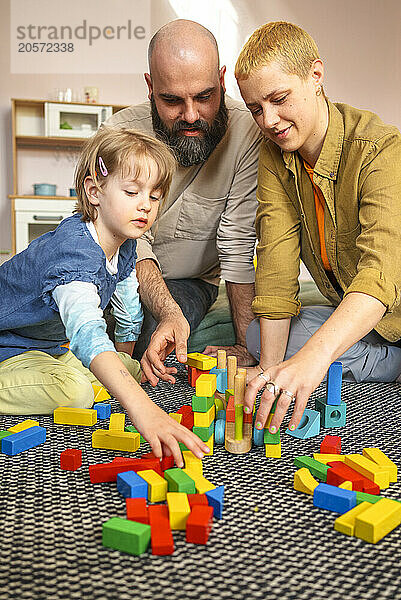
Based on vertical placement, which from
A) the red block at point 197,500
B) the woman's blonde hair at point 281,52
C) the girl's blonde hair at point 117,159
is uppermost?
the woman's blonde hair at point 281,52

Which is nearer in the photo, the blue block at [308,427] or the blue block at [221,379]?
the blue block at [308,427]

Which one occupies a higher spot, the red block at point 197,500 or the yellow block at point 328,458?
the red block at point 197,500

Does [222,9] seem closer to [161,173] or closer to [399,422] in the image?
[161,173]

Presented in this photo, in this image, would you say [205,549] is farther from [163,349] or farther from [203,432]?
[163,349]

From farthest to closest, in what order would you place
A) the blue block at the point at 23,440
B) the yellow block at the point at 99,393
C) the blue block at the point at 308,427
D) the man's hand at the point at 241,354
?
the man's hand at the point at 241,354 < the yellow block at the point at 99,393 < the blue block at the point at 308,427 < the blue block at the point at 23,440

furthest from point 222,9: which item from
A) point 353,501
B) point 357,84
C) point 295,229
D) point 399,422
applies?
point 353,501

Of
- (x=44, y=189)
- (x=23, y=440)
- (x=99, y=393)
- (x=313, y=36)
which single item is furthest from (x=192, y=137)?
(x=313, y=36)

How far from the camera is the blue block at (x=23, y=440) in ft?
3.39

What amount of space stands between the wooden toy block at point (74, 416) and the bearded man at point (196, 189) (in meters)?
0.31

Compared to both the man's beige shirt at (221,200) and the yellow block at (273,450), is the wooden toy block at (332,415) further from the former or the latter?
the man's beige shirt at (221,200)

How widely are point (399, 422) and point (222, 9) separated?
4399 mm

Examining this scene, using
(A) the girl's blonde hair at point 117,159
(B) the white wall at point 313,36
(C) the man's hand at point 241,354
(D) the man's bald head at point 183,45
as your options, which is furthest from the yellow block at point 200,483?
(B) the white wall at point 313,36

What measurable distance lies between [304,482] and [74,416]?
523 mm

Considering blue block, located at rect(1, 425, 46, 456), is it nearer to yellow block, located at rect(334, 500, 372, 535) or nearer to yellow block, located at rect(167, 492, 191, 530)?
yellow block, located at rect(167, 492, 191, 530)
